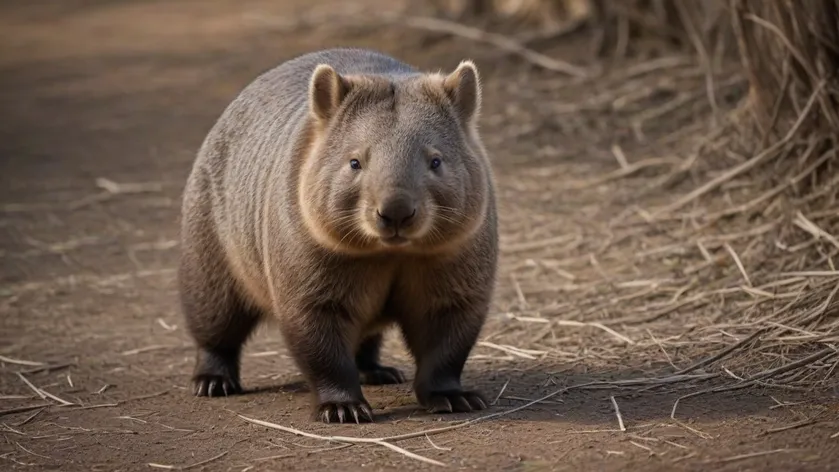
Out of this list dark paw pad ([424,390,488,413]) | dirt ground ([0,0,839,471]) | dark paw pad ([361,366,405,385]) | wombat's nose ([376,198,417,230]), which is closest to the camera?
wombat's nose ([376,198,417,230])

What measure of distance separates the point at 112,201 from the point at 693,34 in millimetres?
5454

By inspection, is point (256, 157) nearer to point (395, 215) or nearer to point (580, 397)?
point (395, 215)

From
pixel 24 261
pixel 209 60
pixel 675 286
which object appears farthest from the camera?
pixel 209 60

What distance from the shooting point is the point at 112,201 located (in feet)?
41.4

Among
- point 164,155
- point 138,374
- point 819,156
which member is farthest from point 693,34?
point 138,374

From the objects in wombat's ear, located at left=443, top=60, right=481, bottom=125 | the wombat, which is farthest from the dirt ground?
wombat's ear, located at left=443, top=60, right=481, bottom=125

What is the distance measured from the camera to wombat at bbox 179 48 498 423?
6.54m

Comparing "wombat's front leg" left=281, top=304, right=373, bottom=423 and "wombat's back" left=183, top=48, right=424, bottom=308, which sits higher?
"wombat's back" left=183, top=48, right=424, bottom=308

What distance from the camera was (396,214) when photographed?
6.25m

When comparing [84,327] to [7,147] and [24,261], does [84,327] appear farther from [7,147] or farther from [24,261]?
[7,147]

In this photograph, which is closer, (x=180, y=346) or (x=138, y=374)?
(x=138, y=374)

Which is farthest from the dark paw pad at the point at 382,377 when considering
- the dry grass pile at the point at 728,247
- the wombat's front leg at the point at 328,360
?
the wombat's front leg at the point at 328,360

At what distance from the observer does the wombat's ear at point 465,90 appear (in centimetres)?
702

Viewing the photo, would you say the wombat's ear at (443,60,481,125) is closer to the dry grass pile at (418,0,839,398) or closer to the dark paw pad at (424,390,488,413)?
the dark paw pad at (424,390,488,413)
